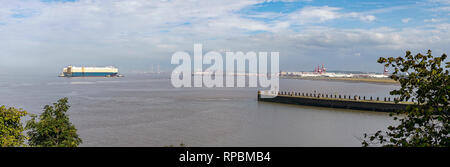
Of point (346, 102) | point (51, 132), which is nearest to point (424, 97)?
point (51, 132)

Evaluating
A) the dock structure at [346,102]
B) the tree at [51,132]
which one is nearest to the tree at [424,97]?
the tree at [51,132]

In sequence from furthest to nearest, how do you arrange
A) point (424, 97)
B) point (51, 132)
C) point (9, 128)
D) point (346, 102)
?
point (346, 102), point (51, 132), point (9, 128), point (424, 97)

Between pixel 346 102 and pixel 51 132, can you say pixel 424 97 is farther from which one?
pixel 346 102

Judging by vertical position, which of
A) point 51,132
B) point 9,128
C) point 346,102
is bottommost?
point 346,102

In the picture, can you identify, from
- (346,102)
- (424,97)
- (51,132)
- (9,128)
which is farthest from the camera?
(346,102)

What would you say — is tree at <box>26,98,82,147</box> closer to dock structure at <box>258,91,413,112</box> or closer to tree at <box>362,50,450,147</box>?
tree at <box>362,50,450,147</box>

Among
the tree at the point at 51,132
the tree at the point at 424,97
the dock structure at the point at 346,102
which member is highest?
the tree at the point at 424,97

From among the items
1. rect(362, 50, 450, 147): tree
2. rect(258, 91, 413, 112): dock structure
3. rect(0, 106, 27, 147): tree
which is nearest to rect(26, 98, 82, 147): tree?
rect(0, 106, 27, 147): tree

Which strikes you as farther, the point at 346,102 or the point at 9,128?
the point at 346,102

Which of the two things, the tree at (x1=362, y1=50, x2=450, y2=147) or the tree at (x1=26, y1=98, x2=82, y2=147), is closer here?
the tree at (x1=362, y1=50, x2=450, y2=147)

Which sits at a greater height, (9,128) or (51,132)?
(9,128)

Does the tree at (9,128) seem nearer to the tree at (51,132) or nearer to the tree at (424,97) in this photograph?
the tree at (51,132)

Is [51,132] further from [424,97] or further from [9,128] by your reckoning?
[424,97]

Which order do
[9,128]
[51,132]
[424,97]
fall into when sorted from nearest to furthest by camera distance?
[424,97]
[9,128]
[51,132]
